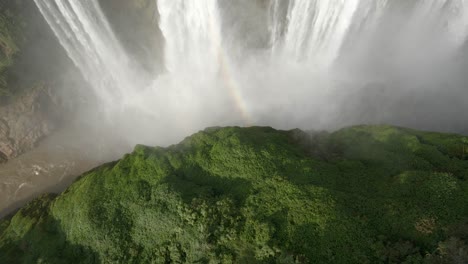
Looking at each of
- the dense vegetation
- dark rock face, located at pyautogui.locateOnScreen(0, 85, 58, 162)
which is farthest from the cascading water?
the dense vegetation

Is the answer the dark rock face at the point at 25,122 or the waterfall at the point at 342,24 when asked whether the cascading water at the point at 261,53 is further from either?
the dark rock face at the point at 25,122

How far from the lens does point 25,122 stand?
1819 centimetres

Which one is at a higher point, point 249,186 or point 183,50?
point 183,50

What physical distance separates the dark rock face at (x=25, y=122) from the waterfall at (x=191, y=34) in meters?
8.20

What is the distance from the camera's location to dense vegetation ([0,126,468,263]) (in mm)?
7668

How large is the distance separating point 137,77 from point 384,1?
14974 millimetres

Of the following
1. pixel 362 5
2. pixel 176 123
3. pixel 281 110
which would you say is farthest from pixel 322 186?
pixel 176 123

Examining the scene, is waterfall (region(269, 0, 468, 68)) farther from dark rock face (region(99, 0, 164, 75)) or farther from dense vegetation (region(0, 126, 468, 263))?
dark rock face (region(99, 0, 164, 75))

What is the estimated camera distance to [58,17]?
52.7 feet

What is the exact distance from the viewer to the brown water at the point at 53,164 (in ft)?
53.4

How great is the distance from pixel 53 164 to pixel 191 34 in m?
11.1

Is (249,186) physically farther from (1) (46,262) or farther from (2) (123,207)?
(1) (46,262)

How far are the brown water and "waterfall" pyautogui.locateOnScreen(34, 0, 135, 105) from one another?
3461 mm

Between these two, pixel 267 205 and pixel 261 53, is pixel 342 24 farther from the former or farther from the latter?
pixel 267 205
